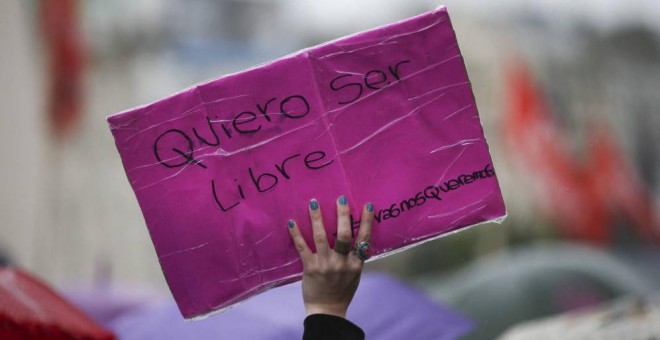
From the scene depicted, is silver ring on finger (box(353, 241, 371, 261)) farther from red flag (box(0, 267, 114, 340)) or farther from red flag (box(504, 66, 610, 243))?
red flag (box(504, 66, 610, 243))

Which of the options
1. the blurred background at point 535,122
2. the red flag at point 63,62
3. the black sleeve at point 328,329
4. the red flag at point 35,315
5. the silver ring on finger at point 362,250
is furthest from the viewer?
the red flag at point 63,62

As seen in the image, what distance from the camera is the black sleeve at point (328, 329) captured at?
1.62m

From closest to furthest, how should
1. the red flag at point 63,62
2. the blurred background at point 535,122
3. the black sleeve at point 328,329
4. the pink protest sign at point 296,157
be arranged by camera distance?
the black sleeve at point 328,329, the pink protest sign at point 296,157, the blurred background at point 535,122, the red flag at point 63,62

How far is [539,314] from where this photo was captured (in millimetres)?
5406

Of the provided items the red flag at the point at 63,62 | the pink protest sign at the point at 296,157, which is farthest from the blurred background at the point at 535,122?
the pink protest sign at the point at 296,157

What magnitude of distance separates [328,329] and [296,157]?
1.44ft

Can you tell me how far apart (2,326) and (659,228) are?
13.5ft

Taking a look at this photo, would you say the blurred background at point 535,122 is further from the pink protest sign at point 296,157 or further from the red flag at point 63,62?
the pink protest sign at point 296,157

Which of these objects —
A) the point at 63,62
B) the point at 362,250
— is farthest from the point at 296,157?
the point at 63,62

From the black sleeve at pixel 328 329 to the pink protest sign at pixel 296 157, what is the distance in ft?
0.84

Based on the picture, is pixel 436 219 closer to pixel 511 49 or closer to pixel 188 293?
pixel 188 293

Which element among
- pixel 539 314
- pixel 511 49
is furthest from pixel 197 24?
pixel 539 314

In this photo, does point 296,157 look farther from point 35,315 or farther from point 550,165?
point 550,165

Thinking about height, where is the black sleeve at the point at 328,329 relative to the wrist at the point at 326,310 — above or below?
below
